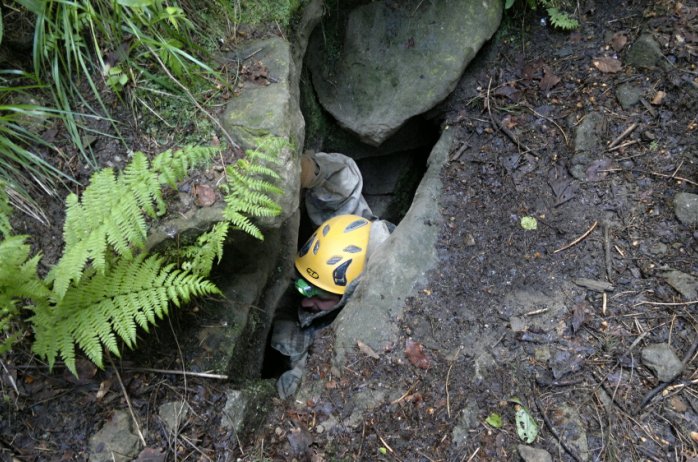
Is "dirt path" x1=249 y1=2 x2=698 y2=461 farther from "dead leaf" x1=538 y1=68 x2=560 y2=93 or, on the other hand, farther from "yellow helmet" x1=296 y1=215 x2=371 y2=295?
"yellow helmet" x1=296 y1=215 x2=371 y2=295

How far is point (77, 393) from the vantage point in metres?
2.72

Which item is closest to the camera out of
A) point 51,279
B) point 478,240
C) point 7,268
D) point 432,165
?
point 7,268

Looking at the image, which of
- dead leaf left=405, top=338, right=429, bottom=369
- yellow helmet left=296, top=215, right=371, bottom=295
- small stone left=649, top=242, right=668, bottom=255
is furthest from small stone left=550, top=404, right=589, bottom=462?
yellow helmet left=296, top=215, right=371, bottom=295

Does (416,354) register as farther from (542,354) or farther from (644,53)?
(644,53)

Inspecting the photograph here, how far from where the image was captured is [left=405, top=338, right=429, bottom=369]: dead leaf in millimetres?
3283

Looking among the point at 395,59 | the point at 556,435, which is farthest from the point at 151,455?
the point at 395,59

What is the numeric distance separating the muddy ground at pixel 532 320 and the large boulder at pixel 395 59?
46 centimetres

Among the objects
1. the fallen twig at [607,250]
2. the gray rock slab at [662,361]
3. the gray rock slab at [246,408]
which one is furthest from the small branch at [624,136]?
the gray rock slab at [246,408]

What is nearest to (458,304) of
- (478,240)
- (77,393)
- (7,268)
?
(478,240)

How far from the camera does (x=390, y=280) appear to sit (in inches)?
145

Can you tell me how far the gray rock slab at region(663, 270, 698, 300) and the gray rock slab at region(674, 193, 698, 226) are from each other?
0.43 m

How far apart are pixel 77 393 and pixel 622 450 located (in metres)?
3.15

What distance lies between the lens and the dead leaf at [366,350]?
3.37 m

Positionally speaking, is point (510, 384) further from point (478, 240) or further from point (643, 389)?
point (478, 240)
